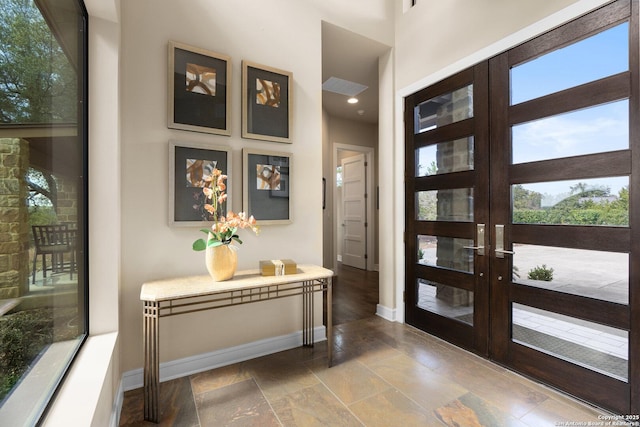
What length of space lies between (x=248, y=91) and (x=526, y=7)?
7.19ft

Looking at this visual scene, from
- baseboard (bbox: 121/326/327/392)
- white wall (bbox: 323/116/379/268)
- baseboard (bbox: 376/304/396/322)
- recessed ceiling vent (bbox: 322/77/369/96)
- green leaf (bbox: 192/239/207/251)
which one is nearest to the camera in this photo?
green leaf (bbox: 192/239/207/251)

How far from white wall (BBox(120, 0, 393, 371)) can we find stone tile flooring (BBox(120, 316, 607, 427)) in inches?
12.9

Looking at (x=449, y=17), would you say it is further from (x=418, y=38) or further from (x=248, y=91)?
(x=248, y=91)

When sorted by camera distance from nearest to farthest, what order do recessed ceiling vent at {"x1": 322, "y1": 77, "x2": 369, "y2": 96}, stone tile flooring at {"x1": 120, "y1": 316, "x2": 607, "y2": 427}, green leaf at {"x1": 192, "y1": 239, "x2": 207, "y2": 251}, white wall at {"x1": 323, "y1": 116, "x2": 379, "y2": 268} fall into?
1. stone tile flooring at {"x1": 120, "y1": 316, "x2": 607, "y2": 427}
2. green leaf at {"x1": 192, "y1": 239, "x2": 207, "y2": 251}
3. recessed ceiling vent at {"x1": 322, "y1": 77, "x2": 369, "y2": 96}
4. white wall at {"x1": 323, "y1": 116, "x2": 379, "y2": 268}

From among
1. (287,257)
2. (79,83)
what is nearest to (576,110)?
(287,257)

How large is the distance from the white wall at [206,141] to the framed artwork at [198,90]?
7 centimetres

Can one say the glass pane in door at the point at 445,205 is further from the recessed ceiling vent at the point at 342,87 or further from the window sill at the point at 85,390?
the window sill at the point at 85,390

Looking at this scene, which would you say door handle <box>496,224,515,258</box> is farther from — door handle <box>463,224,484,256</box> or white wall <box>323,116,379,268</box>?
white wall <box>323,116,379,268</box>

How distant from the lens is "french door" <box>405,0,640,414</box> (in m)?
1.67

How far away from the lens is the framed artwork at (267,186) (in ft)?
7.87

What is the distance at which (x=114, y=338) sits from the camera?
1.64 metres

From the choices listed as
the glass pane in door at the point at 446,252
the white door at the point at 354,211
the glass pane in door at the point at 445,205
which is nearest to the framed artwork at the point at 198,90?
the glass pane in door at the point at 445,205

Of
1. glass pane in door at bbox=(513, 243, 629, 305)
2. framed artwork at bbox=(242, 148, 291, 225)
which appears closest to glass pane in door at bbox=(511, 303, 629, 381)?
glass pane in door at bbox=(513, 243, 629, 305)

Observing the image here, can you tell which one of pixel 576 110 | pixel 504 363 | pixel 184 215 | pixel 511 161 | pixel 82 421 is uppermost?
pixel 576 110
